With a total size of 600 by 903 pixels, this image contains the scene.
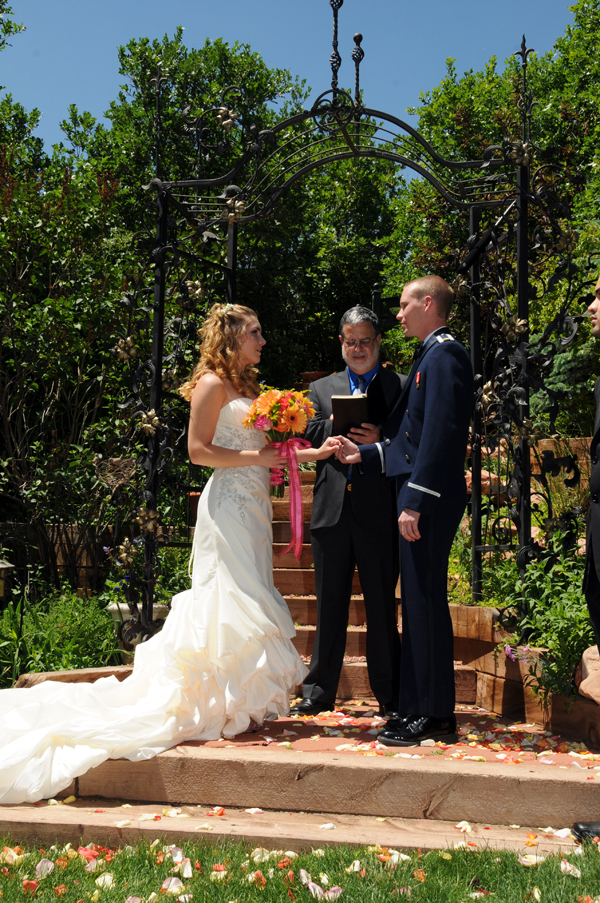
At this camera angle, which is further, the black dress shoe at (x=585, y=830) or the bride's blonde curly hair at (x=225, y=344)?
the bride's blonde curly hair at (x=225, y=344)

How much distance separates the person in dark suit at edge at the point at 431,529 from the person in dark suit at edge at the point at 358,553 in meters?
0.41

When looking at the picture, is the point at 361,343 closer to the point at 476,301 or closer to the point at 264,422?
the point at 264,422

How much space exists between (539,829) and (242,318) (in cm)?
282

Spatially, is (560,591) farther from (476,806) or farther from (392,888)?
(392,888)

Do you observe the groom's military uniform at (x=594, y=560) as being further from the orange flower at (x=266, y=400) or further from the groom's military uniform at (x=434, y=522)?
the orange flower at (x=266, y=400)

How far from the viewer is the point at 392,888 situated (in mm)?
2354

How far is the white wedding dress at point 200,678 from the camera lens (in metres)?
3.21

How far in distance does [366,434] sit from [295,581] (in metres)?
2.16

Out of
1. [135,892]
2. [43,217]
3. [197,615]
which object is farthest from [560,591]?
[43,217]

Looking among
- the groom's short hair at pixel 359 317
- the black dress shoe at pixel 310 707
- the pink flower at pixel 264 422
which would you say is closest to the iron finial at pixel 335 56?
the groom's short hair at pixel 359 317

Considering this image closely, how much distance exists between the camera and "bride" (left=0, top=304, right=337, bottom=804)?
3.25 metres

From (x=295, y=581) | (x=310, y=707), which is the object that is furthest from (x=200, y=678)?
(x=295, y=581)

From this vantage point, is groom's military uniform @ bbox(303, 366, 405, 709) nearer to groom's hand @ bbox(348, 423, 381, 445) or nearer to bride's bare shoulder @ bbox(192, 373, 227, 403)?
groom's hand @ bbox(348, 423, 381, 445)

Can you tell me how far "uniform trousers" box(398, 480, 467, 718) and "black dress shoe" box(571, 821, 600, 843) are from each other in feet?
2.79
